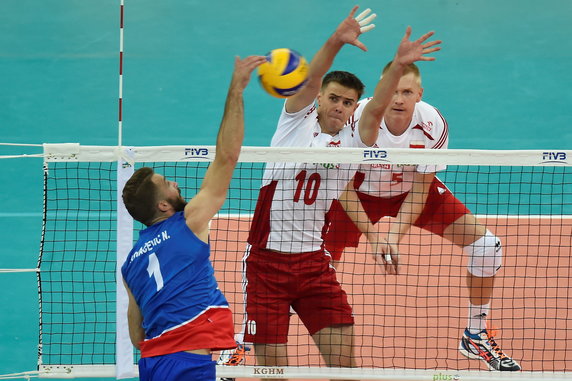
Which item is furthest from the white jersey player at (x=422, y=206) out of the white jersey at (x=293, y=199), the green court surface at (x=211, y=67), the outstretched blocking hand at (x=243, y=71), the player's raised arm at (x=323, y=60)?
the green court surface at (x=211, y=67)

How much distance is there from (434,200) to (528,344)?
1838 millimetres

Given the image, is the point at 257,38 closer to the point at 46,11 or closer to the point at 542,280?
the point at 46,11

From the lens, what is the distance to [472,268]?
26.0 ft

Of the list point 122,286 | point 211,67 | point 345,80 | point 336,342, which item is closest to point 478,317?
point 336,342

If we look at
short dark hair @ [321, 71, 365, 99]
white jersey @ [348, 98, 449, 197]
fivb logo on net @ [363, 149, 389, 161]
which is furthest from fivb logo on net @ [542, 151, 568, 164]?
short dark hair @ [321, 71, 365, 99]

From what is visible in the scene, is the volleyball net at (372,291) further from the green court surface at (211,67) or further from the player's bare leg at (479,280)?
the green court surface at (211,67)

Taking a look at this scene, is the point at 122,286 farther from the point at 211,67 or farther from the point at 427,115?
the point at 211,67

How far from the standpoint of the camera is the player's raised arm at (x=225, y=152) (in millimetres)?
5480

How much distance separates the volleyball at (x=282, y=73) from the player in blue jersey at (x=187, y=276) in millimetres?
576

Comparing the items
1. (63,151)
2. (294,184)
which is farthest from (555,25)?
(63,151)

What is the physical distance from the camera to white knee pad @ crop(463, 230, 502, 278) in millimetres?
7809

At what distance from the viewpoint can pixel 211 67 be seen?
50.2 feet

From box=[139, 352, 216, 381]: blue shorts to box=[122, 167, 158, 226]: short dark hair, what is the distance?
Result: 2.97ft

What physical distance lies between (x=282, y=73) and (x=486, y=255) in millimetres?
2844
